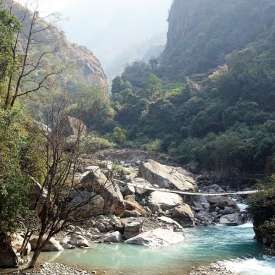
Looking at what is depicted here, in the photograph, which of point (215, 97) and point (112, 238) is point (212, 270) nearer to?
point (112, 238)

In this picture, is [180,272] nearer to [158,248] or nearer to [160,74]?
[158,248]

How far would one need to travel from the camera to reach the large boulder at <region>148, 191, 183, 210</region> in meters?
22.0

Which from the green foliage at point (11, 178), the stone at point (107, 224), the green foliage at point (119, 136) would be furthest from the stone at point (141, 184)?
the green foliage at point (119, 136)

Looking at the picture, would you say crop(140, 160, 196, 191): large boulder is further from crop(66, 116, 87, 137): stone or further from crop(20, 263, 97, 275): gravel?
crop(20, 263, 97, 275): gravel

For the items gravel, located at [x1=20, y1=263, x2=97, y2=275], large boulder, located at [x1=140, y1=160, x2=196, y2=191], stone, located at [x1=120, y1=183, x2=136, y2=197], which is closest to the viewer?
gravel, located at [x1=20, y1=263, x2=97, y2=275]

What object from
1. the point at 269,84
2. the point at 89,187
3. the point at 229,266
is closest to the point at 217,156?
the point at 269,84

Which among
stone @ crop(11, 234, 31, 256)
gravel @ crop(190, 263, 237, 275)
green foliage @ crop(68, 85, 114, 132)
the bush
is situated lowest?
gravel @ crop(190, 263, 237, 275)

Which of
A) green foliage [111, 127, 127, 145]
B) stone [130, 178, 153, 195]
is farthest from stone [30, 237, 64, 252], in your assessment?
green foliage [111, 127, 127, 145]

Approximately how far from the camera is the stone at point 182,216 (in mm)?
21452

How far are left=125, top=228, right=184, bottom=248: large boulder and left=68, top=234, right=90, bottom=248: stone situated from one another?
1.68 metres

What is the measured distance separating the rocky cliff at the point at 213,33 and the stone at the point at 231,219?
1740 inches

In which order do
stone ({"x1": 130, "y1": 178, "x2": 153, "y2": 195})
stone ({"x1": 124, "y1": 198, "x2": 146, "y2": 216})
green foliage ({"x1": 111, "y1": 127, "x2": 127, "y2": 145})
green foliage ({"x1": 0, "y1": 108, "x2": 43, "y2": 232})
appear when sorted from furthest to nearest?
1. green foliage ({"x1": 111, "y1": 127, "x2": 127, "y2": 145})
2. stone ({"x1": 130, "y1": 178, "x2": 153, "y2": 195})
3. stone ({"x1": 124, "y1": 198, "x2": 146, "y2": 216})
4. green foliage ({"x1": 0, "y1": 108, "x2": 43, "y2": 232})

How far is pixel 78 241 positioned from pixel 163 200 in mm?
7622

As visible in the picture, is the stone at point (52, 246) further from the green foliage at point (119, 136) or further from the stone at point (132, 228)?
the green foliage at point (119, 136)
